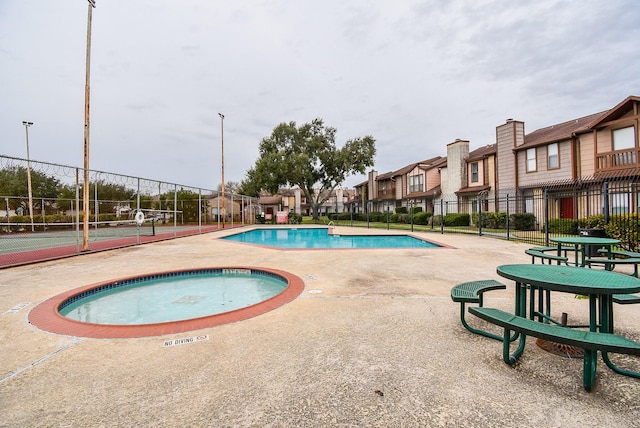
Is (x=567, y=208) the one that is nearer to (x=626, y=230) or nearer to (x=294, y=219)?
(x=626, y=230)

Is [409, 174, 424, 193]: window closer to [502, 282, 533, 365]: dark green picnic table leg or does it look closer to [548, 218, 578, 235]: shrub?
[548, 218, 578, 235]: shrub

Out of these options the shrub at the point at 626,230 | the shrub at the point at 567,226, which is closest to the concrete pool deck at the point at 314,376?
the shrub at the point at 626,230

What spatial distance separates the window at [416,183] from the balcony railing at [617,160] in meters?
14.8

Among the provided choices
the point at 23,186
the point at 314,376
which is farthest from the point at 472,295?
the point at 23,186

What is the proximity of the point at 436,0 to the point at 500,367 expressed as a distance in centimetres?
1221

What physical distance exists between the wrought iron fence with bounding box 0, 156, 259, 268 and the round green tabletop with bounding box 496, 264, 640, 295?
418 inches

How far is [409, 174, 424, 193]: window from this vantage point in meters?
29.8

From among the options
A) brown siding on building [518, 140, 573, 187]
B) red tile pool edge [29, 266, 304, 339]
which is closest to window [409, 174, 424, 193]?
brown siding on building [518, 140, 573, 187]

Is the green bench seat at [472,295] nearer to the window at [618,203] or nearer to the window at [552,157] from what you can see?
the window at [618,203]

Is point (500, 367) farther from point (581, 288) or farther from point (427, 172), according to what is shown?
point (427, 172)

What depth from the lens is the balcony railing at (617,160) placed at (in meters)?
14.3

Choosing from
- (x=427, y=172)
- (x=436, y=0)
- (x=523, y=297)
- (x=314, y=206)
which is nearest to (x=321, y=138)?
(x=314, y=206)

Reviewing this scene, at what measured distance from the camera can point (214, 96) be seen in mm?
22141

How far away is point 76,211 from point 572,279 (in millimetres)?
11181
